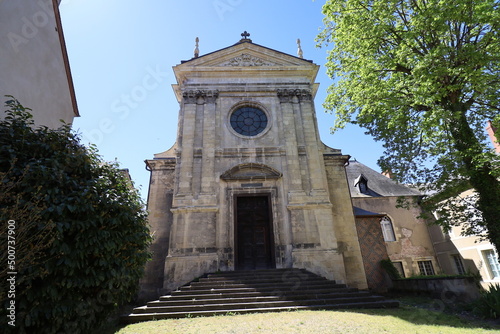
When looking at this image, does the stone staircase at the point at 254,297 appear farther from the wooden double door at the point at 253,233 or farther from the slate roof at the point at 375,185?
the slate roof at the point at 375,185

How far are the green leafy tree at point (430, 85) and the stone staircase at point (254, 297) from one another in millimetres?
4073

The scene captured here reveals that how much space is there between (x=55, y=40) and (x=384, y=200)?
2045 cm

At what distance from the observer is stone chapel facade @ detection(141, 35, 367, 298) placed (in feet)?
34.8

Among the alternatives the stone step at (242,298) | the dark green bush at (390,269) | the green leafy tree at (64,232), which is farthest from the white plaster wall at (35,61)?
the dark green bush at (390,269)

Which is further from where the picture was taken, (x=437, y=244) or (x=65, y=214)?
(x=437, y=244)

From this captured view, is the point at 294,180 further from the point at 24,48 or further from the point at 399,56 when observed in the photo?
the point at 24,48

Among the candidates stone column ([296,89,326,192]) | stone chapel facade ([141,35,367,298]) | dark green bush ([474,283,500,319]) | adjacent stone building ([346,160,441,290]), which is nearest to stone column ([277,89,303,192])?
stone chapel facade ([141,35,367,298])

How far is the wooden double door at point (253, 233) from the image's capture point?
10914mm

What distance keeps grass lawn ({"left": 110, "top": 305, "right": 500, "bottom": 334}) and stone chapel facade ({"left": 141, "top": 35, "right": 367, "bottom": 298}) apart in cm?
411

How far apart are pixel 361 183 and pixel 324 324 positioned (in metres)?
16.5

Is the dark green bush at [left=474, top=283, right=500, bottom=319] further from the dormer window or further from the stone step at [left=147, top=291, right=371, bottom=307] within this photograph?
the dormer window

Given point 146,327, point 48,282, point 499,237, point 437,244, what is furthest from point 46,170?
point 437,244

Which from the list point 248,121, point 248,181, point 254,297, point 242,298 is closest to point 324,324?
point 254,297

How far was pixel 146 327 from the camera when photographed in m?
5.57
